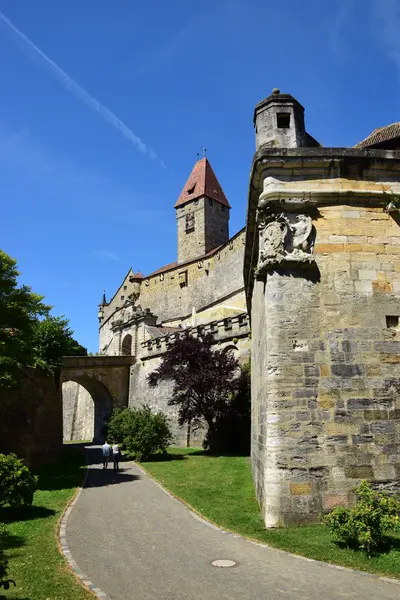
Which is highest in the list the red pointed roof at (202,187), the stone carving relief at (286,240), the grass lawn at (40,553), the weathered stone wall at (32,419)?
the red pointed roof at (202,187)

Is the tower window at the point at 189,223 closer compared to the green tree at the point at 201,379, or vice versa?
the green tree at the point at 201,379

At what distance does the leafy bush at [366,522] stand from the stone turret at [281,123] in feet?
19.6

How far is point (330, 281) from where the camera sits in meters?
7.72

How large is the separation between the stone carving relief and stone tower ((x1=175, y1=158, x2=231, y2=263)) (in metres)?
47.0

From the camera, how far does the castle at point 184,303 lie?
28.7m

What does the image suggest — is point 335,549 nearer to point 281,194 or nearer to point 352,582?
point 352,582

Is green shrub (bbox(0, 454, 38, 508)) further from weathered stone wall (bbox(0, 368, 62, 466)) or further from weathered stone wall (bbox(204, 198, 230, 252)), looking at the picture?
weathered stone wall (bbox(204, 198, 230, 252))

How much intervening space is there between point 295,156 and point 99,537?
7.25m

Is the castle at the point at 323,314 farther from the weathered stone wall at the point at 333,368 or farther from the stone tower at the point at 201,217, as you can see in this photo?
the stone tower at the point at 201,217

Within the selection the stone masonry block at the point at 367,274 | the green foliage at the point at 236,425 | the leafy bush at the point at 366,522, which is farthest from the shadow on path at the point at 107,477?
the stone masonry block at the point at 367,274

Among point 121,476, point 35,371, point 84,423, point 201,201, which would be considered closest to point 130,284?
point 201,201

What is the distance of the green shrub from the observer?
9039 mm

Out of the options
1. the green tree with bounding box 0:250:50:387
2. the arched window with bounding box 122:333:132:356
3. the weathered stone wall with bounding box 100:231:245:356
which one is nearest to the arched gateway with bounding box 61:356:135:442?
the arched window with bounding box 122:333:132:356

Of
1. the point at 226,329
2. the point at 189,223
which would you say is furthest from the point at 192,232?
the point at 226,329
